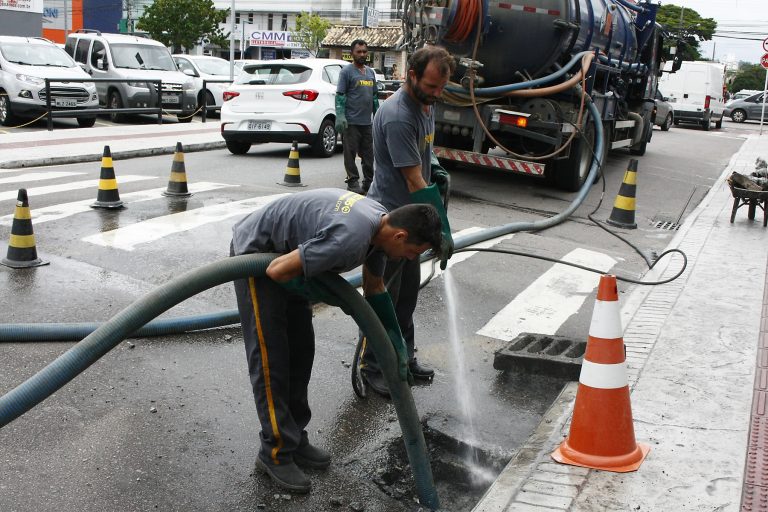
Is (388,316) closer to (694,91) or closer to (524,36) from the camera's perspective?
(524,36)

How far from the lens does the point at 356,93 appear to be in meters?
10.1

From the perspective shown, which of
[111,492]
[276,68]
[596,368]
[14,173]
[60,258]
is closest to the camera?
[111,492]

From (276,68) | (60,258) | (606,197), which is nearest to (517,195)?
(606,197)

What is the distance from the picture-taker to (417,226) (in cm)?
312

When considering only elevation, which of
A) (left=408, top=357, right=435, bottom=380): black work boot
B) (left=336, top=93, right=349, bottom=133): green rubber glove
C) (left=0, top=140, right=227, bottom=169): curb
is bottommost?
(left=408, top=357, right=435, bottom=380): black work boot

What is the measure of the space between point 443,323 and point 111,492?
299cm

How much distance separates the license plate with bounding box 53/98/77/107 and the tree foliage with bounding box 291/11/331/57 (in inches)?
1780

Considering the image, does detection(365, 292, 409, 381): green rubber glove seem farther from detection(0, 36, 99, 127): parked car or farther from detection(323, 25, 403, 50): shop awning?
detection(323, 25, 403, 50): shop awning

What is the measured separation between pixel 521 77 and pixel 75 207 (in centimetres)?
580

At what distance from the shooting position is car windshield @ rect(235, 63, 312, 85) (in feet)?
44.1

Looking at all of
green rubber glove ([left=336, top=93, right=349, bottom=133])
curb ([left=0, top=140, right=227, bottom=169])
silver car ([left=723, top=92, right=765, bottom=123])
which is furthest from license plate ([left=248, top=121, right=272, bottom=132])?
silver car ([left=723, top=92, right=765, bottom=123])

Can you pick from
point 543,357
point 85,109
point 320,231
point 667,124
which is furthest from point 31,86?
point 667,124

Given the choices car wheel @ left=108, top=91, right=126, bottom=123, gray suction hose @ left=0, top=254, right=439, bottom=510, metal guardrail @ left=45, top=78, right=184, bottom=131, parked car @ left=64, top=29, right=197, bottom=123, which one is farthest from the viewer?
car wheel @ left=108, top=91, right=126, bottom=123

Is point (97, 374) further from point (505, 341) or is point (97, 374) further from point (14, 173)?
point (14, 173)
